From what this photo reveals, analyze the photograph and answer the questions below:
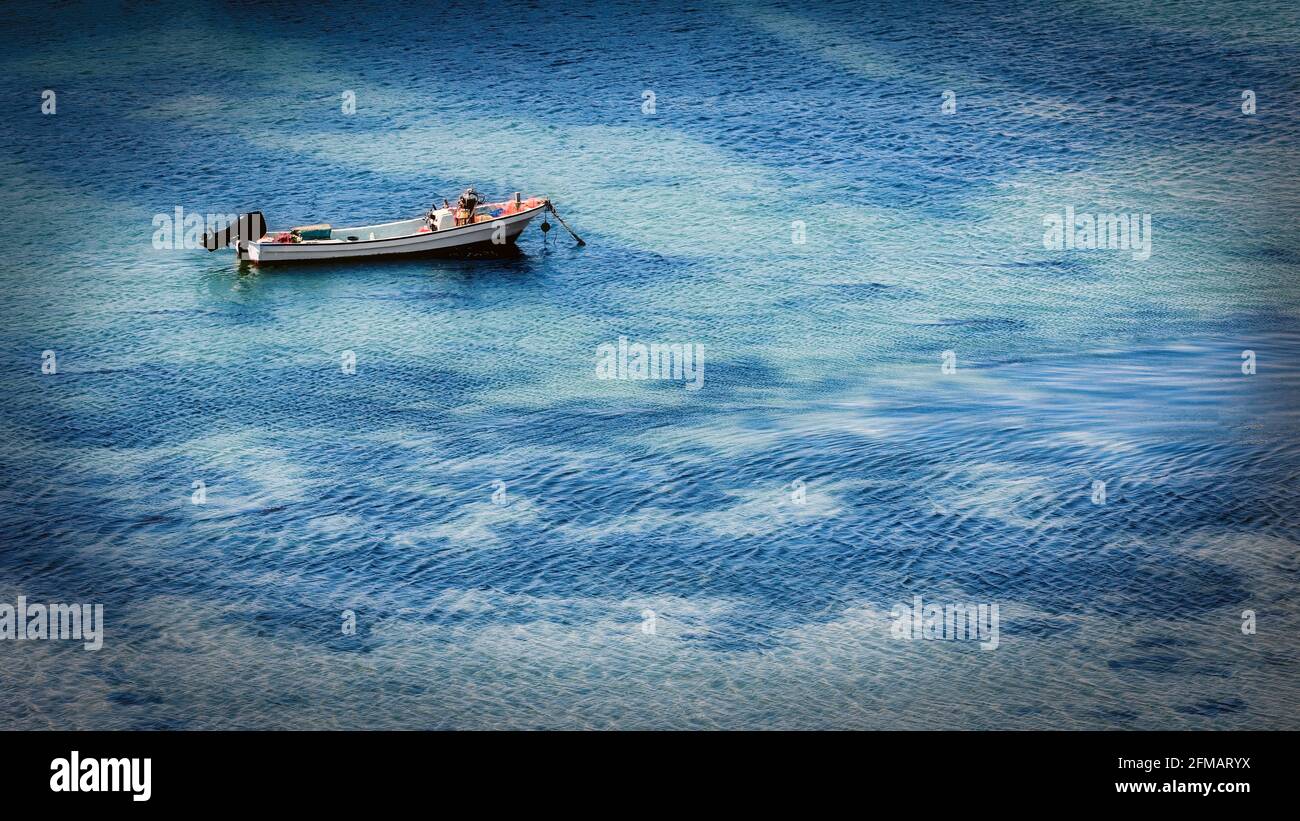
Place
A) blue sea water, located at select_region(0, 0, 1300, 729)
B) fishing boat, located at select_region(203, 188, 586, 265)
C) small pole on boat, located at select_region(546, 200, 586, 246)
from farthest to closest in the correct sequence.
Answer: small pole on boat, located at select_region(546, 200, 586, 246)
fishing boat, located at select_region(203, 188, 586, 265)
blue sea water, located at select_region(0, 0, 1300, 729)

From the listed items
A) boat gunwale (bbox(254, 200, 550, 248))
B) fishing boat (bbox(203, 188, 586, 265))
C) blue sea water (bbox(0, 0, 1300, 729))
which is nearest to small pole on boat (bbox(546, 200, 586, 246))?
fishing boat (bbox(203, 188, 586, 265))

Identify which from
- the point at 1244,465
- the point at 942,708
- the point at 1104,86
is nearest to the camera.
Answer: the point at 942,708

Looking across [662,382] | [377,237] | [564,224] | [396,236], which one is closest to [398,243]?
[396,236]

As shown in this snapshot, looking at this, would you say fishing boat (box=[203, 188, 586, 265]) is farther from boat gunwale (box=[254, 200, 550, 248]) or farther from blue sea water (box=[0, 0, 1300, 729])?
blue sea water (box=[0, 0, 1300, 729])

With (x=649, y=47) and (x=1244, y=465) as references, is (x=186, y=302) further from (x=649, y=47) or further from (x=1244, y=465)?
(x=1244, y=465)

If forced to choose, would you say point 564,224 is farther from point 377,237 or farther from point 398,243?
point 377,237

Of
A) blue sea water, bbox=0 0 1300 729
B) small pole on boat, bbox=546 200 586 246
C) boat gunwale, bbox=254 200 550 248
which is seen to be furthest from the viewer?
small pole on boat, bbox=546 200 586 246
